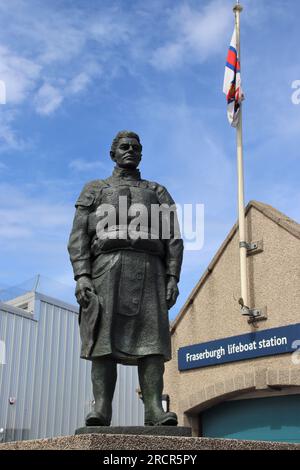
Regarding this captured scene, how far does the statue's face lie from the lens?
6227mm

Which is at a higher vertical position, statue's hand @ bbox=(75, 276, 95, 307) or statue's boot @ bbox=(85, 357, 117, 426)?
statue's hand @ bbox=(75, 276, 95, 307)

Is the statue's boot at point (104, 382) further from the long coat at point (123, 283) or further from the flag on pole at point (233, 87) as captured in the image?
the flag on pole at point (233, 87)

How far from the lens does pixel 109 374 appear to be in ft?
18.3

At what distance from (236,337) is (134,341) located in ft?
28.4

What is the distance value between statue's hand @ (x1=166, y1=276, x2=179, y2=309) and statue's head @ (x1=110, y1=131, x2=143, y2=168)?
114 centimetres

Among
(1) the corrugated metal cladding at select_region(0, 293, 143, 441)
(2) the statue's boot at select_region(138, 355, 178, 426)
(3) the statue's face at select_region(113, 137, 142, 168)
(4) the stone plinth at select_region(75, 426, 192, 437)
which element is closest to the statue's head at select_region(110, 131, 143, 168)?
(3) the statue's face at select_region(113, 137, 142, 168)

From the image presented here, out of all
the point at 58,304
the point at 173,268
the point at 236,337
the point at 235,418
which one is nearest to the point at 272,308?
the point at 236,337

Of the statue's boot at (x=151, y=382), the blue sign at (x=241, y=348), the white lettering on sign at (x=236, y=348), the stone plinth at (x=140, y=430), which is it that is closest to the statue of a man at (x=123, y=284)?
the statue's boot at (x=151, y=382)

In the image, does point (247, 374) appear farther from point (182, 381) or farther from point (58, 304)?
point (58, 304)

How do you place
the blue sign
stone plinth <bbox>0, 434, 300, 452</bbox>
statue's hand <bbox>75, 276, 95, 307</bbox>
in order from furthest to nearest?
the blue sign
statue's hand <bbox>75, 276, 95, 307</bbox>
stone plinth <bbox>0, 434, 300, 452</bbox>

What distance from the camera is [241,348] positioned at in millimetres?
13805

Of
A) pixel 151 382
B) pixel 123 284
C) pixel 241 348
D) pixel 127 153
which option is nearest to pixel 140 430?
pixel 151 382

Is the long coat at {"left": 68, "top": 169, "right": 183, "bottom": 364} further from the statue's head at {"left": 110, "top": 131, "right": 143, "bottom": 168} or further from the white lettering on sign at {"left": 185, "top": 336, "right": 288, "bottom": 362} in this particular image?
the white lettering on sign at {"left": 185, "top": 336, "right": 288, "bottom": 362}

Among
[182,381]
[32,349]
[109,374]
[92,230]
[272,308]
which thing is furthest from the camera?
[32,349]
